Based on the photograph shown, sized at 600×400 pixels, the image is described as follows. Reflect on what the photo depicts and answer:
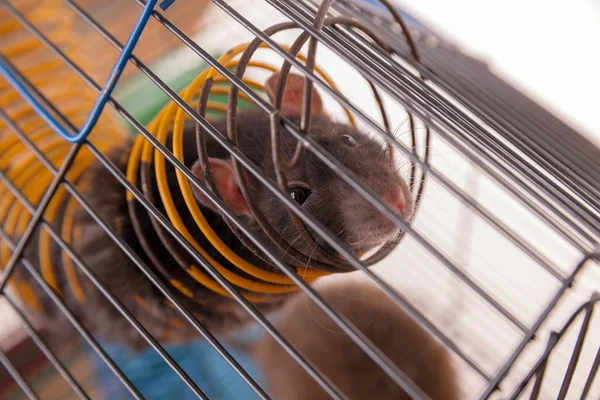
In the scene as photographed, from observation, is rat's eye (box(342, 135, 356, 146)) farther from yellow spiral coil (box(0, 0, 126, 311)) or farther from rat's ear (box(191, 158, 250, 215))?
yellow spiral coil (box(0, 0, 126, 311))

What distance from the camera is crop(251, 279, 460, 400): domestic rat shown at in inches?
52.9

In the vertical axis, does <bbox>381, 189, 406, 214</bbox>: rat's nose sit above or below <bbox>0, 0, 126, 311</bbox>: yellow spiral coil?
above

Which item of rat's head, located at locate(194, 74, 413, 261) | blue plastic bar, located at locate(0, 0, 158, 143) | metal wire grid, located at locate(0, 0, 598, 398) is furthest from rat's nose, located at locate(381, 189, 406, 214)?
blue plastic bar, located at locate(0, 0, 158, 143)

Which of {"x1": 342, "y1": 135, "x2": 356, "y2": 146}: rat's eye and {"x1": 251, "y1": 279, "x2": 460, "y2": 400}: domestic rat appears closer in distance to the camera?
{"x1": 342, "y1": 135, "x2": 356, "y2": 146}: rat's eye

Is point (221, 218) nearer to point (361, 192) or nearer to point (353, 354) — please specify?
point (353, 354)

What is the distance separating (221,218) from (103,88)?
585 mm

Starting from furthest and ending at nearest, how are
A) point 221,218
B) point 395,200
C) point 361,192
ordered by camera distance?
point 221,218 → point 395,200 → point 361,192

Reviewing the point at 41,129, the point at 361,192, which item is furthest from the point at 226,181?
the point at 41,129

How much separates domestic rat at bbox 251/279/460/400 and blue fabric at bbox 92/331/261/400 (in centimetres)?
10

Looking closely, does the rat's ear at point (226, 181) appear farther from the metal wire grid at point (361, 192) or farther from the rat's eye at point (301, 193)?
the metal wire grid at point (361, 192)

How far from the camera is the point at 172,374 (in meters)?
1.28

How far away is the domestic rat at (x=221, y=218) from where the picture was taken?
99 cm

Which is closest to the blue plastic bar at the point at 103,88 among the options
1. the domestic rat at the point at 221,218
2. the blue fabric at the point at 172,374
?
the domestic rat at the point at 221,218

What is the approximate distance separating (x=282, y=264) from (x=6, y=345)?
0.96 meters
